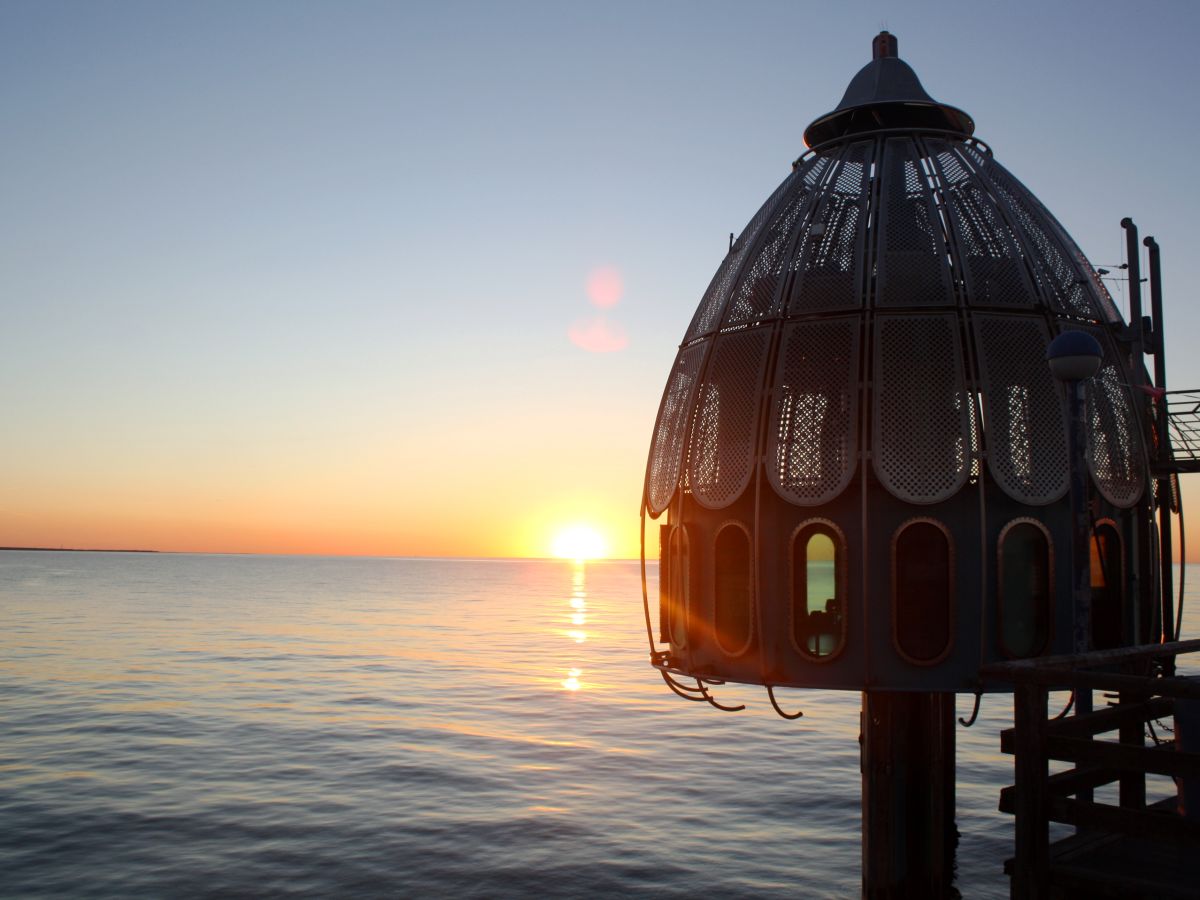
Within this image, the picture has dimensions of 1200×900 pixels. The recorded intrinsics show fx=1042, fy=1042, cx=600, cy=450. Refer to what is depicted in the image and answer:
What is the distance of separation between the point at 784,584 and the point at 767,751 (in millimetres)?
31477

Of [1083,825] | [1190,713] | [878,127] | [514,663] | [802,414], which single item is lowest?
[514,663]

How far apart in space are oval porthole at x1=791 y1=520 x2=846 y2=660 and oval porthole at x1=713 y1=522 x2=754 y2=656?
76 cm

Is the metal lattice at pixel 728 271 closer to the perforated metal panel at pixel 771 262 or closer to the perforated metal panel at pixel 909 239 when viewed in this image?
the perforated metal panel at pixel 771 262

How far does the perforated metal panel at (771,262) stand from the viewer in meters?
16.4

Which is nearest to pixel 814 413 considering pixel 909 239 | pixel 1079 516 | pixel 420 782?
pixel 909 239

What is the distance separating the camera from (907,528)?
566 inches

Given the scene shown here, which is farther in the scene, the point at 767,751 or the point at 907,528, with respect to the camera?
the point at 767,751

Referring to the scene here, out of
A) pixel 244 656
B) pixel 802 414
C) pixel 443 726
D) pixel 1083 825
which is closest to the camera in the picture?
pixel 1083 825

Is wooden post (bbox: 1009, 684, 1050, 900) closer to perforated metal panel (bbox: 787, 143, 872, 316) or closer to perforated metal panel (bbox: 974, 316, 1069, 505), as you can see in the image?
perforated metal panel (bbox: 974, 316, 1069, 505)

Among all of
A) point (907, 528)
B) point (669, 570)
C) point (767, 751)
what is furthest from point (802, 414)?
point (767, 751)

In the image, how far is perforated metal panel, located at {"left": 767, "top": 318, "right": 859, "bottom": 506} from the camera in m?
14.8

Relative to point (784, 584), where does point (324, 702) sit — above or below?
below

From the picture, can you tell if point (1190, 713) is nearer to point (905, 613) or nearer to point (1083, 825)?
point (1083, 825)

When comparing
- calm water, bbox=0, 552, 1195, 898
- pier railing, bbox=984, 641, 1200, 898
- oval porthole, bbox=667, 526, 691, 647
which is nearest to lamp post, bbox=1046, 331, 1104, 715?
pier railing, bbox=984, 641, 1200, 898
